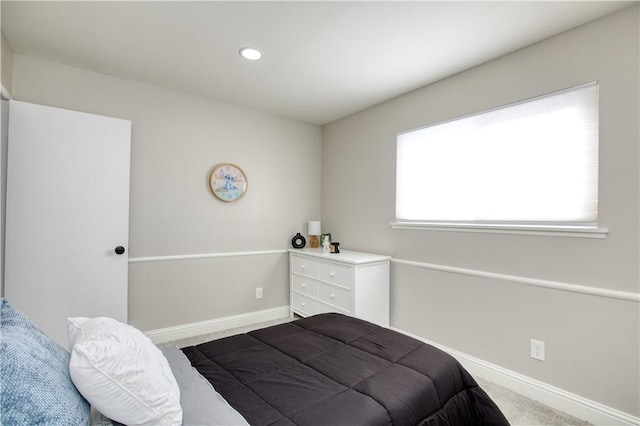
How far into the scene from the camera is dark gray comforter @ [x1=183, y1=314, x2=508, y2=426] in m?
1.15

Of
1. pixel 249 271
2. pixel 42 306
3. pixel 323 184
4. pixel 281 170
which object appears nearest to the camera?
pixel 42 306

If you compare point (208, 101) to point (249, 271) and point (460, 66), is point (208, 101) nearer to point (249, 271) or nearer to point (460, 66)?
point (249, 271)

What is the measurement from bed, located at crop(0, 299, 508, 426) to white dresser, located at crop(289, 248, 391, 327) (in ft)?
3.32

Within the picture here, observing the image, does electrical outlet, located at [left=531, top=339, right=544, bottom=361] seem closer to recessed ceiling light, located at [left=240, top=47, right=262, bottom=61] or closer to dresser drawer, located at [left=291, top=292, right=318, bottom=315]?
dresser drawer, located at [left=291, top=292, right=318, bottom=315]

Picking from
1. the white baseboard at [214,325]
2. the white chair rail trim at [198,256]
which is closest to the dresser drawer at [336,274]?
the white chair rail trim at [198,256]

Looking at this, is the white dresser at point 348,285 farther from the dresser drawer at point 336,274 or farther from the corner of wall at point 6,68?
the corner of wall at point 6,68

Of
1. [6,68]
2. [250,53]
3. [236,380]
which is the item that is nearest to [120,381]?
[236,380]

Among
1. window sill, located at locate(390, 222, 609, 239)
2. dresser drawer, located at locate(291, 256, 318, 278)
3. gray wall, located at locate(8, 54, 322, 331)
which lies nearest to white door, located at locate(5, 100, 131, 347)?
gray wall, located at locate(8, 54, 322, 331)

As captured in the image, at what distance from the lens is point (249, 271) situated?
3.61 meters

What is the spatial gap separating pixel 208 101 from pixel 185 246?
61.5 inches

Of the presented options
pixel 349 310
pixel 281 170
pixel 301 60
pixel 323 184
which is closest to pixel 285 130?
pixel 281 170

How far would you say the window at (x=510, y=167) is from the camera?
2016 mm

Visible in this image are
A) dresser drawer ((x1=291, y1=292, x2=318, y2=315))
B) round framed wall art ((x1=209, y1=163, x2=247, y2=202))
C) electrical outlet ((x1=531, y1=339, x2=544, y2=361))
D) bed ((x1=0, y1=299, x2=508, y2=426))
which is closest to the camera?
bed ((x1=0, y1=299, x2=508, y2=426))

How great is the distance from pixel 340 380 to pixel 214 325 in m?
2.39
